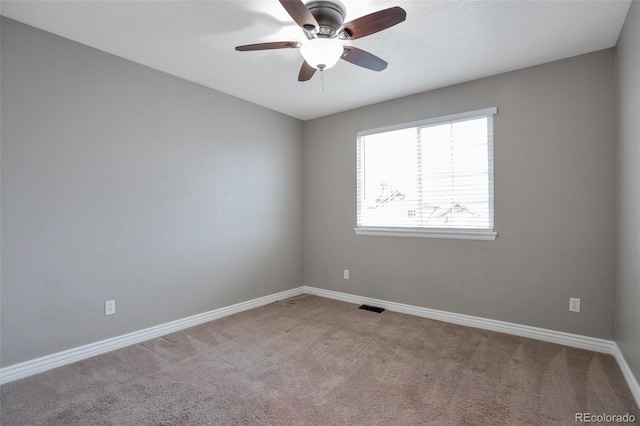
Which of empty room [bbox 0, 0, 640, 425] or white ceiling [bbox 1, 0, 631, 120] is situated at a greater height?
white ceiling [bbox 1, 0, 631, 120]

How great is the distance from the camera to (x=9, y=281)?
2.13 metres

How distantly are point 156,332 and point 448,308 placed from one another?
292 centimetres

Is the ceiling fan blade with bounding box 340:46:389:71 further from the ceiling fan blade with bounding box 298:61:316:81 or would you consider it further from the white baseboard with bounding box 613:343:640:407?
the white baseboard with bounding box 613:343:640:407

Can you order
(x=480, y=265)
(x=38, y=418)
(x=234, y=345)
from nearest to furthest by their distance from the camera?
(x=38, y=418)
(x=234, y=345)
(x=480, y=265)

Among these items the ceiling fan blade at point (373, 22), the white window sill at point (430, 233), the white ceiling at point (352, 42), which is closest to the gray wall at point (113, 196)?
the white ceiling at point (352, 42)

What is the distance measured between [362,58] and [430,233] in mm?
2019

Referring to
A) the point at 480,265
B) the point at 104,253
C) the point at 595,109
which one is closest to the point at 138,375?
the point at 104,253

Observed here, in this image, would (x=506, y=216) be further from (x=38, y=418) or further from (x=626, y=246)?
(x=38, y=418)

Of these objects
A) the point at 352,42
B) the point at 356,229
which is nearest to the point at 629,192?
the point at 352,42

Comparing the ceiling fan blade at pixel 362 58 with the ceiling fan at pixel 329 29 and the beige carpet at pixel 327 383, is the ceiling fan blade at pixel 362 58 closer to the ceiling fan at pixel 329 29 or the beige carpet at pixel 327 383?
the ceiling fan at pixel 329 29

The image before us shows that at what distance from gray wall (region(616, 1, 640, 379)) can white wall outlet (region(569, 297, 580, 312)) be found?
248 mm

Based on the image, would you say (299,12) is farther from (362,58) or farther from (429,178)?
(429,178)

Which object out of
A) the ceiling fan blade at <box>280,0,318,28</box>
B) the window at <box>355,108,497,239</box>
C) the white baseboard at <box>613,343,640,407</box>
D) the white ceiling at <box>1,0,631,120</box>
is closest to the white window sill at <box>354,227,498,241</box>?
the window at <box>355,108,497,239</box>

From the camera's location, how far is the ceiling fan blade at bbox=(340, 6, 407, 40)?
1.63 metres
